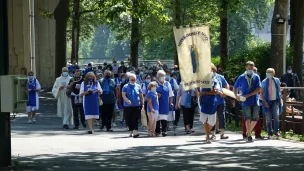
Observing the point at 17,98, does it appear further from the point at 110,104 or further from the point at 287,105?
the point at 110,104

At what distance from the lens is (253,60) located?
32500 mm

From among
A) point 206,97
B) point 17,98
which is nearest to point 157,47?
point 206,97

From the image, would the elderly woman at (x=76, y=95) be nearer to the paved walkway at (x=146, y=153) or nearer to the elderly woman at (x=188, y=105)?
the paved walkway at (x=146, y=153)

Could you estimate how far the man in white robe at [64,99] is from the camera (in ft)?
88.1

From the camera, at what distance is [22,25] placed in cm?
5550

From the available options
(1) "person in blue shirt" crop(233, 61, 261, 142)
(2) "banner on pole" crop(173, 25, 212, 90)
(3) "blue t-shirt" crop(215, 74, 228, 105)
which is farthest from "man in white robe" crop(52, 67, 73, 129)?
(2) "banner on pole" crop(173, 25, 212, 90)

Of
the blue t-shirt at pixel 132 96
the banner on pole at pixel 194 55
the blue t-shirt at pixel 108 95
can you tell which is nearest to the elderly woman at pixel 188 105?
the blue t-shirt at pixel 132 96

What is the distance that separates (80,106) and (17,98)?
42.2ft

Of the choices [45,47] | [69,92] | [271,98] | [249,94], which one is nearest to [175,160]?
[249,94]

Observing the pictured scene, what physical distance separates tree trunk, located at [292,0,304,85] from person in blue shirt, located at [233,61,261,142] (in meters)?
12.1

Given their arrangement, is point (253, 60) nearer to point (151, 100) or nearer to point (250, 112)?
point (151, 100)

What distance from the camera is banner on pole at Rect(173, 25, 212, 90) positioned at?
1916cm

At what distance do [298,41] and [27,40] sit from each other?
84.5 feet

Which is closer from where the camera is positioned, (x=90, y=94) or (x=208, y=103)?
(x=208, y=103)
